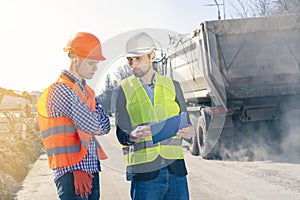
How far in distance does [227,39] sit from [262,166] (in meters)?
2.62

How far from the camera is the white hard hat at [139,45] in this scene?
2.65 metres

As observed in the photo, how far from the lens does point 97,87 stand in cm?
280

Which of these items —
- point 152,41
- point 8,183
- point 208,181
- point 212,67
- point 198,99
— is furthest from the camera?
point 198,99

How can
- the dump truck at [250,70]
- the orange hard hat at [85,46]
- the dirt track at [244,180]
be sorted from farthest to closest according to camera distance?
1. the dump truck at [250,70]
2. the dirt track at [244,180]
3. the orange hard hat at [85,46]

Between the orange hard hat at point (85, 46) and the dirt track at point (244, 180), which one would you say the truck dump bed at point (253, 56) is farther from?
the orange hard hat at point (85, 46)

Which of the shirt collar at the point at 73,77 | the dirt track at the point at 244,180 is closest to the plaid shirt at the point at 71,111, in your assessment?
the shirt collar at the point at 73,77

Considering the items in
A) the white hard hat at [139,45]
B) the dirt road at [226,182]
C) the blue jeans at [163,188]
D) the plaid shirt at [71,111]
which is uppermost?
the white hard hat at [139,45]

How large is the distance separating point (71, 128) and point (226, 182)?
179 inches

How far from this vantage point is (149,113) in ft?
8.65

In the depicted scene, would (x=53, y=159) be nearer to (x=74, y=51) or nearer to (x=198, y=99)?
(x=74, y=51)

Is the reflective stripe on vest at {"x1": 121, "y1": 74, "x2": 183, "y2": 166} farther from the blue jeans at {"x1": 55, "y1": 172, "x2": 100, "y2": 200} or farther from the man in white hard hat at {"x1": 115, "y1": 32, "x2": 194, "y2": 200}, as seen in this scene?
the blue jeans at {"x1": 55, "y1": 172, "x2": 100, "y2": 200}

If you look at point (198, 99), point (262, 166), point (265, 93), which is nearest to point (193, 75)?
point (198, 99)

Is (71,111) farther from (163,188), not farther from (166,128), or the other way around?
(163,188)

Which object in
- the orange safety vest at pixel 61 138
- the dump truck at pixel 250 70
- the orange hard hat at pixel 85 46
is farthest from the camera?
the dump truck at pixel 250 70
